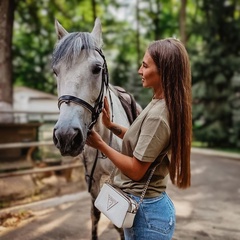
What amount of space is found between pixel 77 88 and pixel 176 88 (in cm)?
63

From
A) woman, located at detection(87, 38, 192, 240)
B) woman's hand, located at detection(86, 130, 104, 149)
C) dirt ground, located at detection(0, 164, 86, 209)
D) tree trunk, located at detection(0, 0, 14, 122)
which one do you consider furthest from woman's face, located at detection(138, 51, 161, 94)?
tree trunk, located at detection(0, 0, 14, 122)

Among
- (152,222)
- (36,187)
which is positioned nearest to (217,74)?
(36,187)

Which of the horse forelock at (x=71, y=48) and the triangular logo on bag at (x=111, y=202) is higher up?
the horse forelock at (x=71, y=48)

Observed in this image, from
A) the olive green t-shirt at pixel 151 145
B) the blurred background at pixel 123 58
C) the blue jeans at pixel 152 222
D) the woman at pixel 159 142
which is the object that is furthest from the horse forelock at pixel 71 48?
the blurred background at pixel 123 58

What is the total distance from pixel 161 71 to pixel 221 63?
51.9 feet

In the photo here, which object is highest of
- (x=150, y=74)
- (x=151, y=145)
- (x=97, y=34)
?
(x=97, y=34)

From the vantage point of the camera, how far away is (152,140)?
65.2 inches

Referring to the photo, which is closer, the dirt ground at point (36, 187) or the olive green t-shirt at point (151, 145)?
the olive green t-shirt at point (151, 145)

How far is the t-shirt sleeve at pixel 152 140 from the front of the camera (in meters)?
1.66

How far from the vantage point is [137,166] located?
66.5 inches

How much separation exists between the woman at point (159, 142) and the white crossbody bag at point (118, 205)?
2.8 inches

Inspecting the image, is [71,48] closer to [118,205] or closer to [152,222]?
[118,205]

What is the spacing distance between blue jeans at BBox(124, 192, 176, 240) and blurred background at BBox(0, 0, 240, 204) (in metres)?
3.30

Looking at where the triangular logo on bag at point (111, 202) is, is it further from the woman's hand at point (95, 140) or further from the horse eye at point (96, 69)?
the horse eye at point (96, 69)
